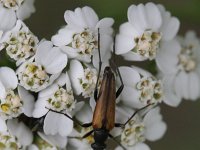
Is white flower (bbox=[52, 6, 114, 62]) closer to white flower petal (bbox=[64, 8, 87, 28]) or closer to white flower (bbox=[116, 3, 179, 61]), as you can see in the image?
white flower petal (bbox=[64, 8, 87, 28])

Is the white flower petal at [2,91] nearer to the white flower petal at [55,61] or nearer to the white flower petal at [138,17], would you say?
the white flower petal at [55,61]

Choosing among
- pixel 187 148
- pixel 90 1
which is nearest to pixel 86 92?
pixel 90 1

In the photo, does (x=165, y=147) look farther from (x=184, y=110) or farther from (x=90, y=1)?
(x=90, y=1)

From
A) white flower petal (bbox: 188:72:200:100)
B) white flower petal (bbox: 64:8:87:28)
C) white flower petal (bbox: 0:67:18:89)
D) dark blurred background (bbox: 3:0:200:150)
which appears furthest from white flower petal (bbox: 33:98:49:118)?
Answer: white flower petal (bbox: 188:72:200:100)

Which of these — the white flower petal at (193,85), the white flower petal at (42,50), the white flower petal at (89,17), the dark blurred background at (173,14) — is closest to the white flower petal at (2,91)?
the white flower petal at (42,50)

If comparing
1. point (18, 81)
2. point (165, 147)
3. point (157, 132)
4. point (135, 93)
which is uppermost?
point (18, 81)

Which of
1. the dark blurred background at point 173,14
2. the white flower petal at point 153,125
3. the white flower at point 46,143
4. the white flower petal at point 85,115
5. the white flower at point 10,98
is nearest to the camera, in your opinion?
the white flower at point 10,98
